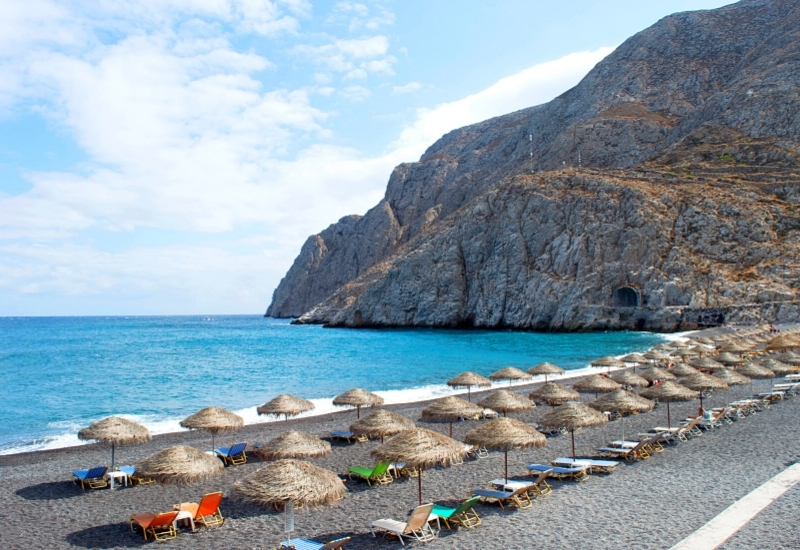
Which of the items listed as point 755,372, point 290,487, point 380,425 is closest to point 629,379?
point 755,372

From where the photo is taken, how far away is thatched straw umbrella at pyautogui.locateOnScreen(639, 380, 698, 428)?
1702 cm

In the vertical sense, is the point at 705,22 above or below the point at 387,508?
above

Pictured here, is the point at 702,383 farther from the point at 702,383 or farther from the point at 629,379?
the point at 629,379

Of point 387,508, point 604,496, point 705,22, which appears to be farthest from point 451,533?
point 705,22

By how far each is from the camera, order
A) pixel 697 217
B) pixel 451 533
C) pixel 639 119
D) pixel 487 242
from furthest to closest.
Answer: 1. pixel 639 119
2. pixel 487 242
3. pixel 697 217
4. pixel 451 533

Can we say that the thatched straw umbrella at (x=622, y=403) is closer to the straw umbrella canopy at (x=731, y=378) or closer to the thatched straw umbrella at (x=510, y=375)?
the straw umbrella canopy at (x=731, y=378)

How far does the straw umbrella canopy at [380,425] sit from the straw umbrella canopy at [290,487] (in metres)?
5.15

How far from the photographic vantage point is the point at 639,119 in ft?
316

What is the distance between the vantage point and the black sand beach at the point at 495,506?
30.3 ft

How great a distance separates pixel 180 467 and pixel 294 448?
248 centimetres

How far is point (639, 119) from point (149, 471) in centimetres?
10132

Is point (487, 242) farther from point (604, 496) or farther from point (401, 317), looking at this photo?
point (604, 496)

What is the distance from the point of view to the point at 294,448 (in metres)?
12.5

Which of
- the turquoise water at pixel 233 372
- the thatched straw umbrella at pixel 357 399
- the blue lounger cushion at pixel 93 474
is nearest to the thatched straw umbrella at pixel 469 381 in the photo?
the thatched straw umbrella at pixel 357 399
